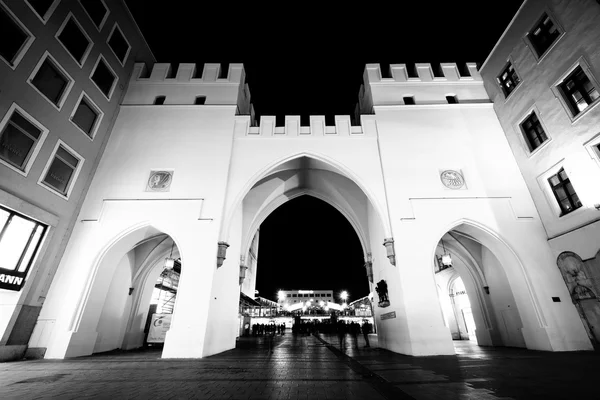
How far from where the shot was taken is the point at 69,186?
1039 cm

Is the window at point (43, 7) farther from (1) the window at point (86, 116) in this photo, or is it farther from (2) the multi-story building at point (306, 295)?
(2) the multi-story building at point (306, 295)

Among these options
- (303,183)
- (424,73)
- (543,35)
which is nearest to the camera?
(543,35)

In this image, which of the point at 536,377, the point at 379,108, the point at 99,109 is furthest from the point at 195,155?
the point at 536,377

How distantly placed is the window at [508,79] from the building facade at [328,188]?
0.35 ft

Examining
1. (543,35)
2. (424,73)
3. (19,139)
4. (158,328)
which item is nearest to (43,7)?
(19,139)

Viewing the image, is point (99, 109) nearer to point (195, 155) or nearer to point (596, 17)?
point (195, 155)

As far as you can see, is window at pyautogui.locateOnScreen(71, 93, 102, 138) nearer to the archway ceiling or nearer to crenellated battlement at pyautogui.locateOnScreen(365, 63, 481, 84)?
the archway ceiling

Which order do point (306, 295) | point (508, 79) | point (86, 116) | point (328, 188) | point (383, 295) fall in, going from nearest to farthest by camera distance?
point (86, 116) → point (383, 295) → point (508, 79) → point (328, 188) → point (306, 295)

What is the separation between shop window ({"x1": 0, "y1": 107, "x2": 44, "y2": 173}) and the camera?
27.3 feet

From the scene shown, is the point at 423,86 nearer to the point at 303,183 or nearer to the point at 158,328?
the point at 303,183

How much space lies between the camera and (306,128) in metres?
13.2

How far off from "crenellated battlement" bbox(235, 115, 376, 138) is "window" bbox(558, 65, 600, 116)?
7.13 metres

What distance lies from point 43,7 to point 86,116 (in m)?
3.86

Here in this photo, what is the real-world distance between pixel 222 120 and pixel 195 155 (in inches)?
93.0
